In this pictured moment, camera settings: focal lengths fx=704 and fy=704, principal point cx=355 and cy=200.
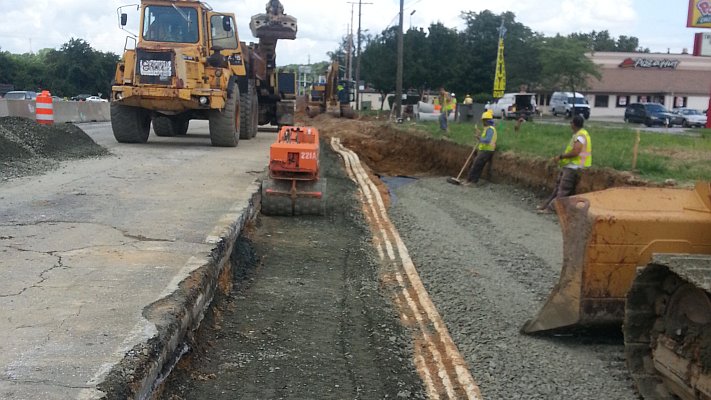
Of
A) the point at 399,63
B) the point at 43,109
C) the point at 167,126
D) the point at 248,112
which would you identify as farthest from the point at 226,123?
the point at 399,63

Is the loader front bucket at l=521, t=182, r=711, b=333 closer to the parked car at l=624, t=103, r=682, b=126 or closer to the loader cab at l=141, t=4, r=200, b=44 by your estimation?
the loader cab at l=141, t=4, r=200, b=44

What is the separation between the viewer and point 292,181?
10.2 metres

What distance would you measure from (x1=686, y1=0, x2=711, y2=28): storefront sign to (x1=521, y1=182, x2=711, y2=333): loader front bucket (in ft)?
86.7

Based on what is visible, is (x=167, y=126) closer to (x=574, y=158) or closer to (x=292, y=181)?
(x=292, y=181)

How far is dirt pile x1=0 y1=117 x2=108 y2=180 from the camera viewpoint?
11695mm

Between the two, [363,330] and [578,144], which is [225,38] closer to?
[578,144]

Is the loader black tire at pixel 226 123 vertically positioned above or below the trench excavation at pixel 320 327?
above

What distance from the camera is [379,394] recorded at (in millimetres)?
4598

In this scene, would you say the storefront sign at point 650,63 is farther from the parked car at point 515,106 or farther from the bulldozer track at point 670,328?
the bulldozer track at point 670,328

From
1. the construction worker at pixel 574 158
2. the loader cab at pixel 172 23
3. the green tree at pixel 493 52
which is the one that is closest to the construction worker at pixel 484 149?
the construction worker at pixel 574 158

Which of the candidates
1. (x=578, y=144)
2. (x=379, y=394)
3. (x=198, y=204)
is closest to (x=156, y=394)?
(x=379, y=394)

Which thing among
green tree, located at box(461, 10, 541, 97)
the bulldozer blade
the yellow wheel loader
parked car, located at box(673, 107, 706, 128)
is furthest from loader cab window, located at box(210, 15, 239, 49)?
green tree, located at box(461, 10, 541, 97)

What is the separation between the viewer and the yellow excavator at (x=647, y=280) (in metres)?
3.97

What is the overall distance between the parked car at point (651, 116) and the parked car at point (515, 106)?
629 centimetres
